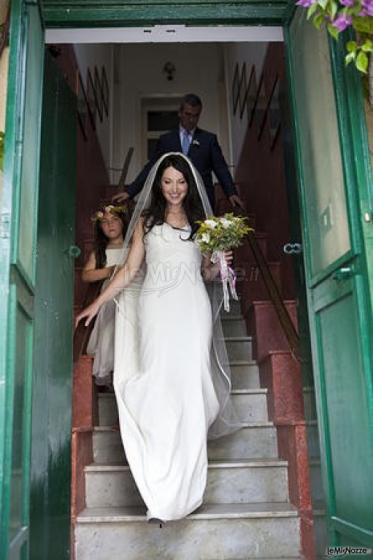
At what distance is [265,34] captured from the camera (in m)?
2.84

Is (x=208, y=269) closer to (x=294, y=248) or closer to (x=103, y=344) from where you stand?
(x=294, y=248)

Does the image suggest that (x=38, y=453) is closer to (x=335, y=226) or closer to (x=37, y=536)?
(x=37, y=536)

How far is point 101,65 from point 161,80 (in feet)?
4.92

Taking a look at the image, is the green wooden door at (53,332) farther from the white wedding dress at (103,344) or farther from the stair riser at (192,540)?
the white wedding dress at (103,344)

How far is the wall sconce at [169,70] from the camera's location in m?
8.20

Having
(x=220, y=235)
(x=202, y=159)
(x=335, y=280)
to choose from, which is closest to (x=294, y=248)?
(x=220, y=235)

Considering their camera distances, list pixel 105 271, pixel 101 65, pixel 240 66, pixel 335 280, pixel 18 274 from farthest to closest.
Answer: pixel 101 65 → pixel 240 66 → pixel 105 271 → pixel 335 280 → pixel 18 274

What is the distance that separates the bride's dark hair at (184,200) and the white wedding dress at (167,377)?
0.37 feet

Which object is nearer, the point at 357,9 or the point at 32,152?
the point at 357,9

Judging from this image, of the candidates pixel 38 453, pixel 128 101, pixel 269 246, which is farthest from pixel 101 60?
pixel 38 453

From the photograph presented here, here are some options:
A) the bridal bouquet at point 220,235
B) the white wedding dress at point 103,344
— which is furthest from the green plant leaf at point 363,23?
the white wedding dress at point 103,344

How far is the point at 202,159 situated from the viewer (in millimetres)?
4262

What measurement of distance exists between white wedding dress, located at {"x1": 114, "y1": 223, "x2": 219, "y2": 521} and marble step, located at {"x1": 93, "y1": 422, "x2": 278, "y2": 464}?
45cm

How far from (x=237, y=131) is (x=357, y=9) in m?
5.44
